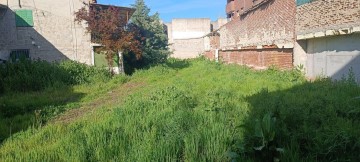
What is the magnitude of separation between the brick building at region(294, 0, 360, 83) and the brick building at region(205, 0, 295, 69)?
73cm

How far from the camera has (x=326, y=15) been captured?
31.2 feet

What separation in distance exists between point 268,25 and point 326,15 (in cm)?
556

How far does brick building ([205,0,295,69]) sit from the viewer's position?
12388 mm

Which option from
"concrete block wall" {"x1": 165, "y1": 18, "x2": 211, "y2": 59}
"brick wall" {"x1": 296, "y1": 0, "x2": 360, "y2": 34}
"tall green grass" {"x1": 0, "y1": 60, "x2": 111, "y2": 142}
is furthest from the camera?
"concrete block wall" {"x1": 165, "y1": 18, "x2": 211, "y2": 59}

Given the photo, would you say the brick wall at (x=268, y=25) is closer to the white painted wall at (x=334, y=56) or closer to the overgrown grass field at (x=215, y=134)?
the white painted wall at (x=334, y=56)

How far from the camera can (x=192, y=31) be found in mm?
47469

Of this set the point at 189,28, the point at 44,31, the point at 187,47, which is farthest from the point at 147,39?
the point at 189,28

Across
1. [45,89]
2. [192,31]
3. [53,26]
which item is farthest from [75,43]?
[192,31]

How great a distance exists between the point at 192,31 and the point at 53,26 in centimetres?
3072

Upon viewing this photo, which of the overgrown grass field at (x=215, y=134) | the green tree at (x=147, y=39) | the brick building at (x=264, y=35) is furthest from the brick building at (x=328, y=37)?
the green tree at (x=147, y=39)

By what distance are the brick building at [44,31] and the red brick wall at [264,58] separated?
9.09 m

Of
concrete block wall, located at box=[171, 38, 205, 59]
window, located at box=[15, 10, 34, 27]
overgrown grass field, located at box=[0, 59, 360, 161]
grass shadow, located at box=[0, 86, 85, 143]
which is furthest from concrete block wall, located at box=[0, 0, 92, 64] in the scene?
concrete block wall, located at box=[171, 38, 205, 59]

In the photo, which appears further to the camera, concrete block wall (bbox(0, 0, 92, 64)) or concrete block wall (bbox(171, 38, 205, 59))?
concrete block wall (bbox(171, 38, 205, 59))

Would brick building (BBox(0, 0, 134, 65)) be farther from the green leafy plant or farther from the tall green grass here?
the green leafy plant
